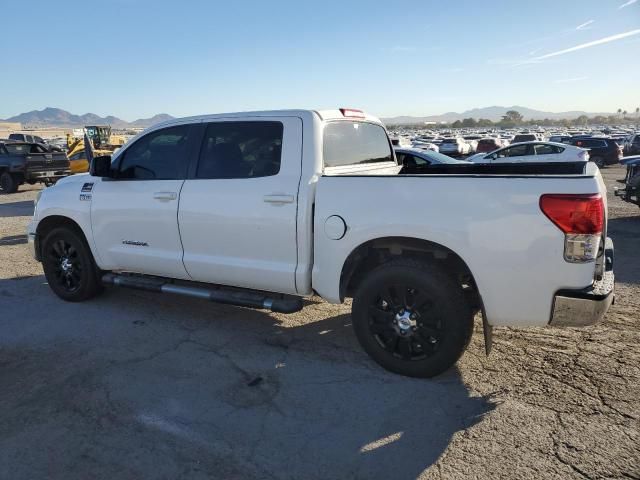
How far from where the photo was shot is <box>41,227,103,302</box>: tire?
525 centimetres

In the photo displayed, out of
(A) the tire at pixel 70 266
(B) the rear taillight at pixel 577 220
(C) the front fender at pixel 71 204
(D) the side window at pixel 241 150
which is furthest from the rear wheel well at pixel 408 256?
(A) the tire at pixel 70 266

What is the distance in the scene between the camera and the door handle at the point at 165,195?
4.43m

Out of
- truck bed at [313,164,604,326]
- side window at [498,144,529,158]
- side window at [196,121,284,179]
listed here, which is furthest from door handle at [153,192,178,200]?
side window at [498,144,529,158]

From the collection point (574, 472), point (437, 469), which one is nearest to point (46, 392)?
point (437, 469)

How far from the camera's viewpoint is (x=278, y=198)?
3.87 metres

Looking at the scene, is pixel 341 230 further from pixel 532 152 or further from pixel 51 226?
pixel 532 152

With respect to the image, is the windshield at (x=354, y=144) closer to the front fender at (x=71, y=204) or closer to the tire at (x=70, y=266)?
the front fender at (x=71, y=204)

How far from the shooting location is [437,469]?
262 cm

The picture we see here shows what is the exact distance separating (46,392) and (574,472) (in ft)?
11.4

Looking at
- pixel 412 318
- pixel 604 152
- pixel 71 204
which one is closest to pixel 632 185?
pixel 412 318

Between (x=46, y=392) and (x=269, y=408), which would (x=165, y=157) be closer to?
(x=46, y=392)

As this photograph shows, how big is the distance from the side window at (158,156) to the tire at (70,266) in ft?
3.43

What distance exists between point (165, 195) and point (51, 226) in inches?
75.9

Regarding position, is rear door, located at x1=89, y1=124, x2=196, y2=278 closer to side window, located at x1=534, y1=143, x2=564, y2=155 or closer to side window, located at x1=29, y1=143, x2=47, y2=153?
side window, located at x1=29, y1=143, x2=47, y2=153
